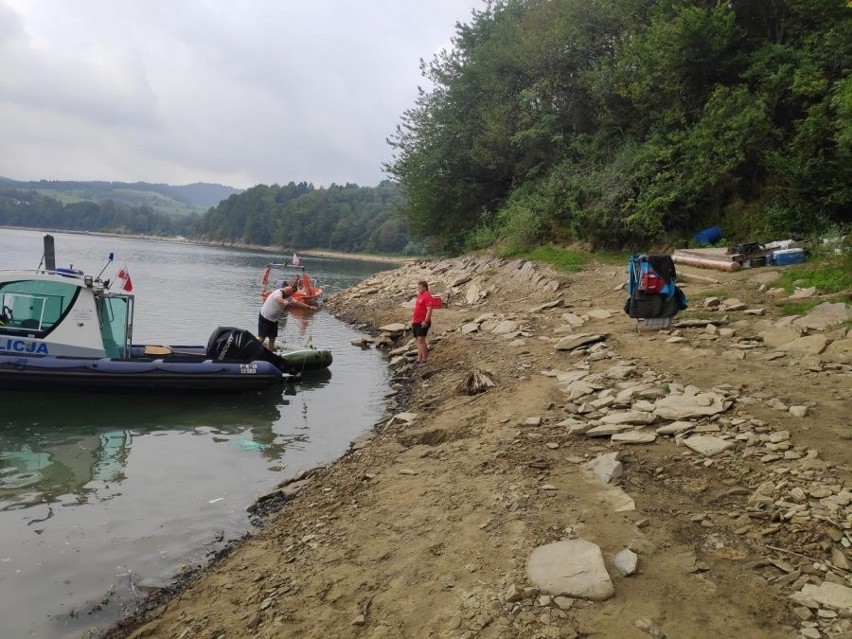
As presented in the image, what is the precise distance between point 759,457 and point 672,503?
115 cm

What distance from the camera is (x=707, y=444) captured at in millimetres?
5449

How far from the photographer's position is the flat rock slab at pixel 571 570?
3.58 m

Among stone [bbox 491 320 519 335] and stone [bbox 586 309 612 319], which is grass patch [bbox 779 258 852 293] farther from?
stone [bbox 491 320 519 335]

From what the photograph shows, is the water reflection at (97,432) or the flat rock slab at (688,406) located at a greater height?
the flat rock slab at (688,406)

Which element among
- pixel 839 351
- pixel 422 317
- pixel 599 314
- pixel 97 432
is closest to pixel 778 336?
pixel 839 351

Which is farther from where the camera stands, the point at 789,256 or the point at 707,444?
the point at 789,256

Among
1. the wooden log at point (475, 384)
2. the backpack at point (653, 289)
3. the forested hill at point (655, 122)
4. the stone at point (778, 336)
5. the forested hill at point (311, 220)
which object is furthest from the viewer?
the forested hill at point (311, 220)

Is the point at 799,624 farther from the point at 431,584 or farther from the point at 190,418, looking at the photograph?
the point at 190,418

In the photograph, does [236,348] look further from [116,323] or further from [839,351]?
[839,351]

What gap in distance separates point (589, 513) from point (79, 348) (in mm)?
10487

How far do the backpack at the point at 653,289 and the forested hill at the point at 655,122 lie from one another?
6161 millimetres

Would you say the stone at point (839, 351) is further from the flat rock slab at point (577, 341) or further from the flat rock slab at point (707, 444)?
the flat rock slab at point (577, 341)

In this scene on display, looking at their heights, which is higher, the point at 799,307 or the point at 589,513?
the point at 799,307

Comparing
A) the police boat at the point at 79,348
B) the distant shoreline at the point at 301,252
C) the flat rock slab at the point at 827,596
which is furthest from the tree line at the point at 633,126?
the distant shoreline at the point at 301,252
